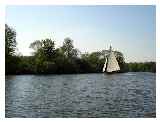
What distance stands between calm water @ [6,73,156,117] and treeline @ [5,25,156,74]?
64mm

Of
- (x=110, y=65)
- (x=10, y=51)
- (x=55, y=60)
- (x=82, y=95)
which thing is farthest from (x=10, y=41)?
(x=110, y=65)

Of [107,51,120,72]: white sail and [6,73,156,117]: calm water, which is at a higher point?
[107,51,120,72]: white sail

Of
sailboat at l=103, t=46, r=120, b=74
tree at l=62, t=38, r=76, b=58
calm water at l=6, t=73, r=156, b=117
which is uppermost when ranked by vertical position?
tree at l=62, t=38, r=76, b=58

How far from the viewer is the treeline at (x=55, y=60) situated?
16.7ft

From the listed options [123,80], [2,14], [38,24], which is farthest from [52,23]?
[123,80]

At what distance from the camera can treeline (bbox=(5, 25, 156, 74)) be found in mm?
5078

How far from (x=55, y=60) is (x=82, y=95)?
0.42m

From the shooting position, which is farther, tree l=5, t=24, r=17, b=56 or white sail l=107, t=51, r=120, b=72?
white sail l=107, t=51, r=120, b=72

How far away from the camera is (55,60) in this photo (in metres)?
5.21

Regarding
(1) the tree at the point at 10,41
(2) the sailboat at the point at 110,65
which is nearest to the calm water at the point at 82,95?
(2) the sailboat at the point at 110,65

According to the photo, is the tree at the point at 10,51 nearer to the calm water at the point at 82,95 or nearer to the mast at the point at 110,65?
the calm water at the point at 82,95

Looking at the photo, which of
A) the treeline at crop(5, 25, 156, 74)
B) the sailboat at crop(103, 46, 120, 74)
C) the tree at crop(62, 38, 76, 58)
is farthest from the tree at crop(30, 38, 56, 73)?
the sailboat at crop(103, 46, 120, 74)

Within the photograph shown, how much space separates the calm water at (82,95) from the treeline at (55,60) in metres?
0.06

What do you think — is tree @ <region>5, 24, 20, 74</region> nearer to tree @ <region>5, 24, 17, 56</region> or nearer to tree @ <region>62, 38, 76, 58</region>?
tree @ <region>5, 24, 17, 56</region>
